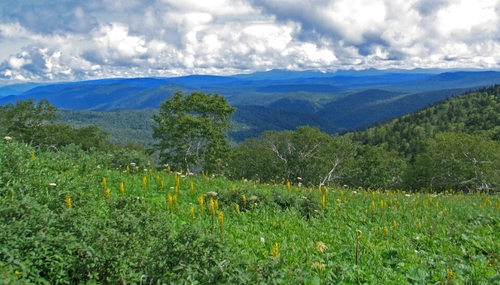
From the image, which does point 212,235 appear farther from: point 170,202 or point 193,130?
point 193,130

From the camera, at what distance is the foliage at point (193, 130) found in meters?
29.8

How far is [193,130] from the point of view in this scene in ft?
97.1

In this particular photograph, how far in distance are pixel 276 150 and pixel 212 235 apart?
113 feet

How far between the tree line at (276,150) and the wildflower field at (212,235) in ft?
42.7

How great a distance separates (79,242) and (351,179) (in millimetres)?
47074

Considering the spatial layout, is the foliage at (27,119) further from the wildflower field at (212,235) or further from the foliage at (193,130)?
the wildflower field at (212,235)

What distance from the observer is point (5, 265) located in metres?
2.69

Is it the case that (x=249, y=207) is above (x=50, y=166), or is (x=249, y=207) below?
below

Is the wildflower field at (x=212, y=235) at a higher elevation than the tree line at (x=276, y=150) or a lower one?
higher

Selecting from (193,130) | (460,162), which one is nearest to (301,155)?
(193,130)

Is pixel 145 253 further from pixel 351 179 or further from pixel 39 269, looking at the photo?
pixel 351 179

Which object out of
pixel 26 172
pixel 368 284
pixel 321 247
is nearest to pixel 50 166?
pixel 26 172

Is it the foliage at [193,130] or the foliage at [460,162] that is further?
the foliage at [460,162]

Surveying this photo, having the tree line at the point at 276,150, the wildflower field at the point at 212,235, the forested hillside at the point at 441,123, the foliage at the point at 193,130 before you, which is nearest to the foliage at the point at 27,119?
the tree line at the point at 276,150
